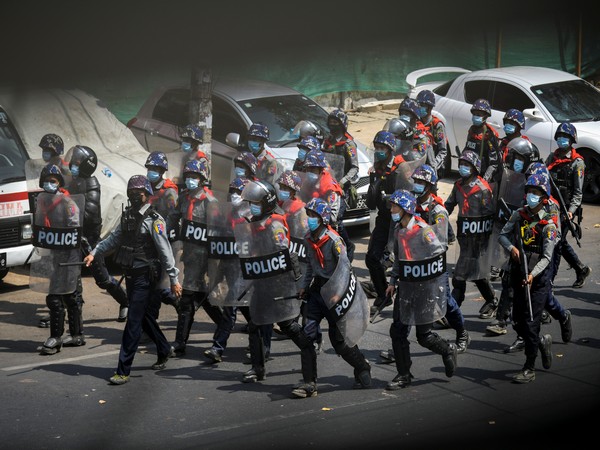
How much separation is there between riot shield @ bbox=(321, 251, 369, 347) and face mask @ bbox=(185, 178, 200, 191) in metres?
2.02

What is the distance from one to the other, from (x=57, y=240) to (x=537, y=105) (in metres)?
8.56

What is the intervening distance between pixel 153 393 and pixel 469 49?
6659 millimetres

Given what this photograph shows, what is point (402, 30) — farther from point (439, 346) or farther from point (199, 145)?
point (199, 145)

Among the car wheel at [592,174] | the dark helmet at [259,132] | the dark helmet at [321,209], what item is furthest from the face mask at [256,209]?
the car wheel at [592,174]

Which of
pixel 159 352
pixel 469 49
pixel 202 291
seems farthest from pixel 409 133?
pixel 469 49

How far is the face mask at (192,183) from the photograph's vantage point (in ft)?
28.7

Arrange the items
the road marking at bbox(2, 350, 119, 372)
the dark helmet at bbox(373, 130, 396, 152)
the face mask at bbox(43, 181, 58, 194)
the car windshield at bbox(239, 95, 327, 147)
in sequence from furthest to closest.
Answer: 1. the car windshield at bbox(239, 95, 327, 147)
2. the dark helmet at bbox(373, 130, 396, 152)
3. the face mask at bbox(43, 181, 58, 194)
4. the road marking at bbox(2, 350, 119, 372)

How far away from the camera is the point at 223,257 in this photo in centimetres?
842

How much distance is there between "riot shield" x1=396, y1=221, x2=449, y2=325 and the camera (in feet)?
24.3

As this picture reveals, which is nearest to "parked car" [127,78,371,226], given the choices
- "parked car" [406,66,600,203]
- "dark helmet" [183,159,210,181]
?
"parked car" [406,66,600,203]

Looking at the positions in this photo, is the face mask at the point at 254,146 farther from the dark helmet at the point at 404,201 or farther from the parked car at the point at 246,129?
the dark helmet at the point at 404,201

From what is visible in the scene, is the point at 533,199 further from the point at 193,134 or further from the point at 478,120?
the point at 193,134

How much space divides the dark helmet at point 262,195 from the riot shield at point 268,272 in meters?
0.11

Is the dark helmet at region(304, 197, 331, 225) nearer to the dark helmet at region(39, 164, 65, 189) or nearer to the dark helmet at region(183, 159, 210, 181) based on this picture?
the dark helmet at region(183, 159, 210, 181)
